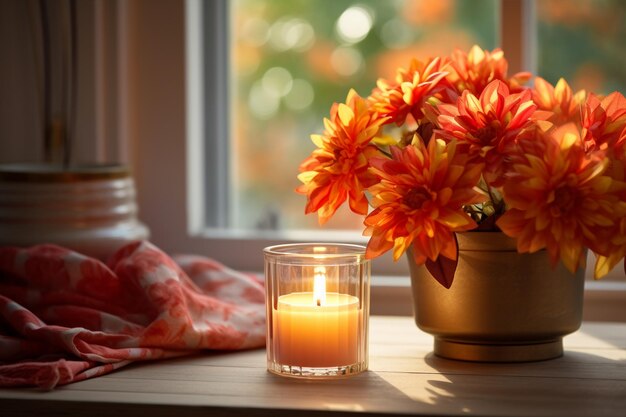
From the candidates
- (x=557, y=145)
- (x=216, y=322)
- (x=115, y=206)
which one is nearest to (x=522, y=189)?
(x=557, y=145)

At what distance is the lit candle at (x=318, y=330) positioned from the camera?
3.34 feet

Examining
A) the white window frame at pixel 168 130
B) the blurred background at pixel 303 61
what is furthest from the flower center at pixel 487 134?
the blurred background at pixel 303 61

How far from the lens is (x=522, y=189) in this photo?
0.91m

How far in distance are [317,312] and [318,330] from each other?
0.07 ft

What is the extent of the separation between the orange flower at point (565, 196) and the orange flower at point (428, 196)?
5 centimetres

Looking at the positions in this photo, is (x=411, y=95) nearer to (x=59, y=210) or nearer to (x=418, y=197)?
(x=418, y=197)

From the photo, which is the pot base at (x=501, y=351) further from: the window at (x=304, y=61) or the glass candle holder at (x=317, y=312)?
the window at (x=304, y=61)

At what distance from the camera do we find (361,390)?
97cm

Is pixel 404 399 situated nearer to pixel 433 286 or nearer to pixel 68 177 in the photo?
pixel 433 286

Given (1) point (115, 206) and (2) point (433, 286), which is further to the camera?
(1) point (115, 206)

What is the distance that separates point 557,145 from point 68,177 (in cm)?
71

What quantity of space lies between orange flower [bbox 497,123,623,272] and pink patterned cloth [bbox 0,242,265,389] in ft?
1.37

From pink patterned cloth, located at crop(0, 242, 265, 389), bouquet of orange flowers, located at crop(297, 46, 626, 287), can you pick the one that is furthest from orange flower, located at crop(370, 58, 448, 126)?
pink patterned cloth, located at crop(0, 242, 265, 389)

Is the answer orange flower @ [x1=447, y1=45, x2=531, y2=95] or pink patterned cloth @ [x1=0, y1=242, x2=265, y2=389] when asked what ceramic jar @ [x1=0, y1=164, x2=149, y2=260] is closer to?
pink patterned cloth @ [x1=0, y1=242, x2=265, y2=389]
